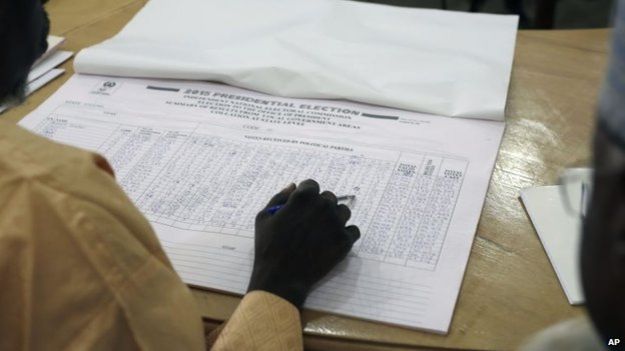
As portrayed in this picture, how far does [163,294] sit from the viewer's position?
552 millimetres

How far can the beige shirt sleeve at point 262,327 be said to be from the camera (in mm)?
646

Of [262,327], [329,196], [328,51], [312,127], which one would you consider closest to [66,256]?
[262,327]

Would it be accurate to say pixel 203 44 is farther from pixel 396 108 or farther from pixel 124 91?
pixel 396 108

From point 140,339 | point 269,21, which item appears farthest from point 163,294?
point 269,21

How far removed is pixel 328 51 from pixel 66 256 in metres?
0.63

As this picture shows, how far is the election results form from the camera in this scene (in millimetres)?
696

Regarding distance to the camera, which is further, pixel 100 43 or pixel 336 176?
pixel 100 43

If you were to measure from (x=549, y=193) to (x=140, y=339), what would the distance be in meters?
0.46

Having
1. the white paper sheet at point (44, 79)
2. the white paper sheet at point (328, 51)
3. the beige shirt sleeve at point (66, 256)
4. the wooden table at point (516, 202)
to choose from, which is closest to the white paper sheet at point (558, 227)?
the wooden table at point (516, 202)

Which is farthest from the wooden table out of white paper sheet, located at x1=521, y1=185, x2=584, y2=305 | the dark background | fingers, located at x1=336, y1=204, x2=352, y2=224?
the dark background

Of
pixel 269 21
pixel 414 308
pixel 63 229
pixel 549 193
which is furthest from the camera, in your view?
pixel 269 21

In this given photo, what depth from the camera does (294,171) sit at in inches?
33.0

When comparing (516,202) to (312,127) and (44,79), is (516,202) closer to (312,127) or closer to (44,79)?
(312,127)

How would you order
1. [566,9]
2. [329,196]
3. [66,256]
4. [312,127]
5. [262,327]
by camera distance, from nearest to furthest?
1. [66,256]
2. [262,327]
3. [329,196]
4. [312,127]
5. [566,9]
